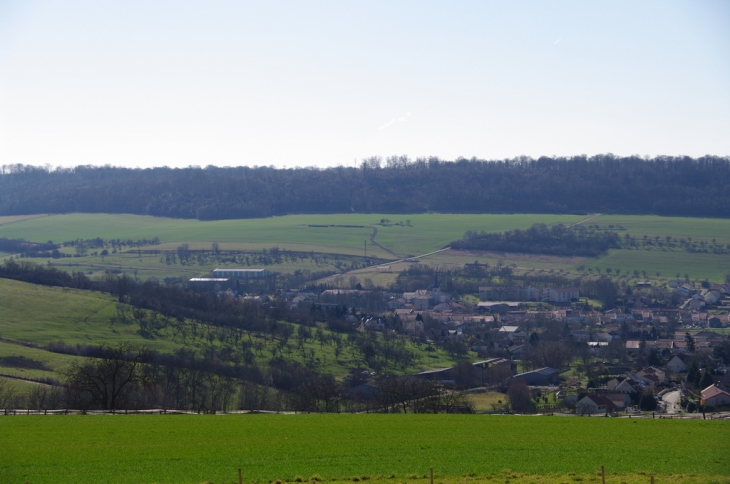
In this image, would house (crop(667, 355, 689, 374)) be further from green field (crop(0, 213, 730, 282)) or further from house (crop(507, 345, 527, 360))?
green field (crop(0, 213, 730, 282))

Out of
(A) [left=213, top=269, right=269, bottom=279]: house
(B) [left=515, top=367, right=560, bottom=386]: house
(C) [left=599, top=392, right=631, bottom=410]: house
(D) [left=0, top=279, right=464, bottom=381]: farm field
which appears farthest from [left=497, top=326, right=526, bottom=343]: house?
(A) [left=213, top=269, right=269, bottom=279]: house

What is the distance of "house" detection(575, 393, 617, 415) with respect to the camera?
168 feet

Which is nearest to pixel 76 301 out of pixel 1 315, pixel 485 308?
pixel 1 315

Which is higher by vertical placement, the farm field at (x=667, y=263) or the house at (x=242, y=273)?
the house at (x=242, y=273)

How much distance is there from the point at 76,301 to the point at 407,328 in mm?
37629

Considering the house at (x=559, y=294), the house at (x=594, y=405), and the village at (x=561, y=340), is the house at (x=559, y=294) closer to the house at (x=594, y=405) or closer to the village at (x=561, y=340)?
the village at (x=561, y=340)

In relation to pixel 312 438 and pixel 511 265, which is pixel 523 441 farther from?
pixel 511 265

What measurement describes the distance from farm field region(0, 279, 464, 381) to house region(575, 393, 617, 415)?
68.7 feet

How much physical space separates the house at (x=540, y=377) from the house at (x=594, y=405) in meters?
13.1

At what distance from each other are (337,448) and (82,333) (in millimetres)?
54461

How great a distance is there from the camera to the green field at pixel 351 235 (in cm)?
13700

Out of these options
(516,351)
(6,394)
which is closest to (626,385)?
(516,351)

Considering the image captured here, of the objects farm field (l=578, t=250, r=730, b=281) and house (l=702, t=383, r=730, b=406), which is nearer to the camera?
house (l=702, t=383, r=730, b=406)

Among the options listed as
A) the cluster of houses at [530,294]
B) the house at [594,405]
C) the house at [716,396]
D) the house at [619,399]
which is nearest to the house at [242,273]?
the cluster of houses at [530,294]
